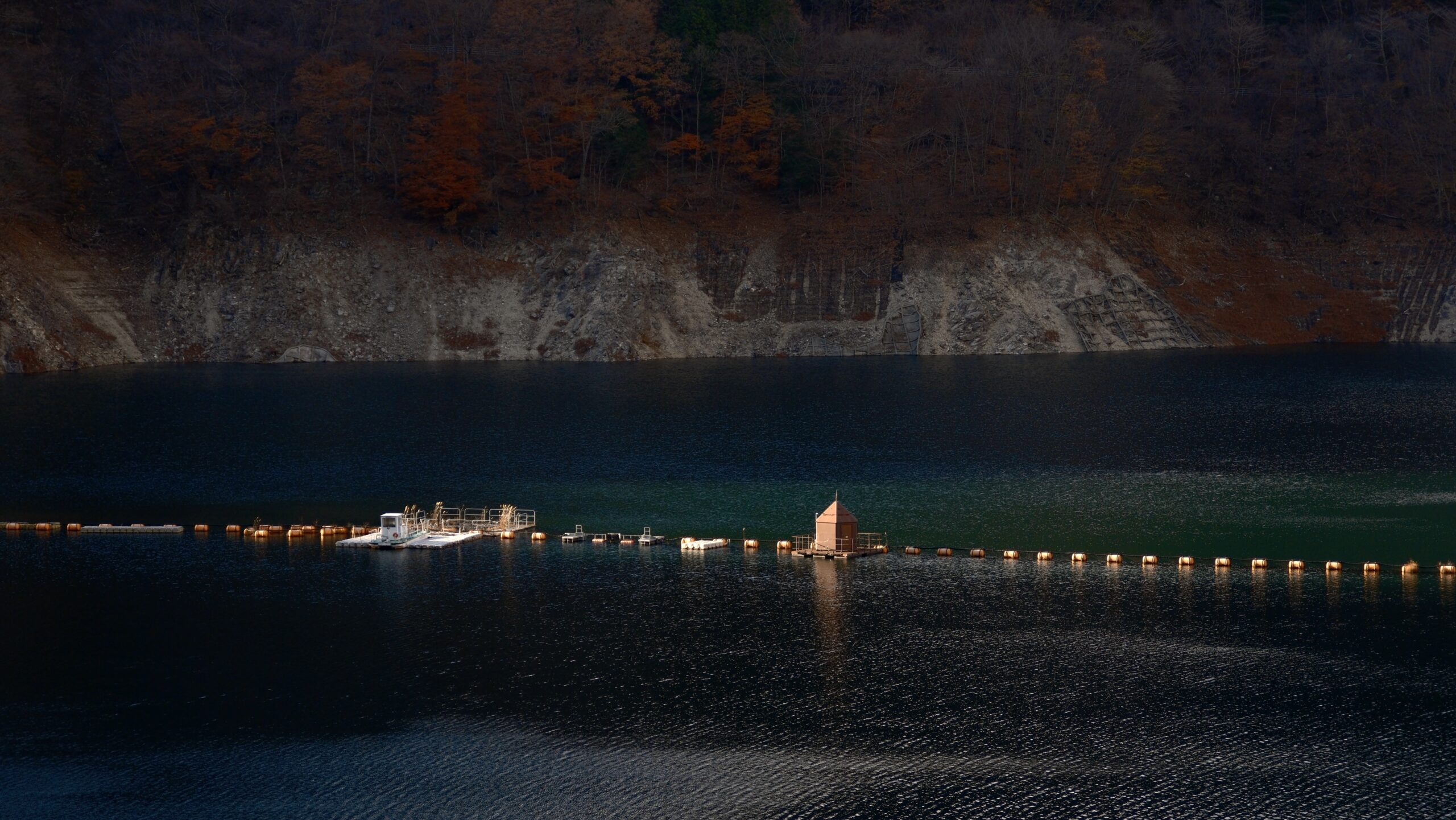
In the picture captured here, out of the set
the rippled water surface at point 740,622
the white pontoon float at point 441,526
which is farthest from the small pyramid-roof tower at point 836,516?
the white pontoon float at point 441,526

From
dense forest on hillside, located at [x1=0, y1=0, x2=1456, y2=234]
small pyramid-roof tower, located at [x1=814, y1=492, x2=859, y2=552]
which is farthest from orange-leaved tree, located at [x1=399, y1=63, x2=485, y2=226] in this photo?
small pyramid-roof tower, located at [x1=814, y1=492, x2=859, y2=552]

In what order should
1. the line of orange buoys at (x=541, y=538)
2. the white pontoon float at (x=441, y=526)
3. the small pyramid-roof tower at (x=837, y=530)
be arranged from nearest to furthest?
1. the line of orange buoys at (x=541, y=538)
2. the small pyramid-roof tower at (x=837, y=530)
3. the white pontoon float at (x=441, y=526)

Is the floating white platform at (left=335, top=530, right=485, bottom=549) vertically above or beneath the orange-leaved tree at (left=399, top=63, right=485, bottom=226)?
beneath

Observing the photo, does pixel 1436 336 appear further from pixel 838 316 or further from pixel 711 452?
pixel 711 452

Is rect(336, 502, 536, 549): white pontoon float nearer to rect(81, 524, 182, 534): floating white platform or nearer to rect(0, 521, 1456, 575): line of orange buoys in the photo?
rect(0, 521, 1456, 575): line of orange buoys

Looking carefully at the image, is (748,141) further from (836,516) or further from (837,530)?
(837,530)

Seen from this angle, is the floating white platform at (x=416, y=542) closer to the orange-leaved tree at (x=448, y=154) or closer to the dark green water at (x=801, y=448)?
the dark green water at (x=801, y=448)

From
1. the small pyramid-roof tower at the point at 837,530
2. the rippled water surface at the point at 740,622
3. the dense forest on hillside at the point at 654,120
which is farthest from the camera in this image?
the dense forest on hillside at the point at 654,120

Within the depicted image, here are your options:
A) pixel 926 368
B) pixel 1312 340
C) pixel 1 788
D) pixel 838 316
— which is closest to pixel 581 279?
pixel 838 316
